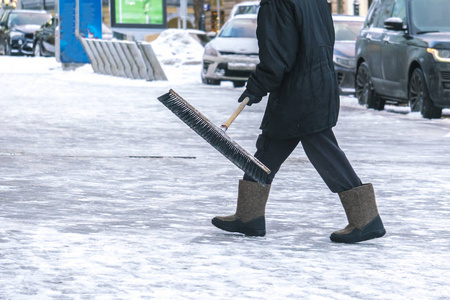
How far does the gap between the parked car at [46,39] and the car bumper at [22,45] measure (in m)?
2.92

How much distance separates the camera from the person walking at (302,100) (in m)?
6.15

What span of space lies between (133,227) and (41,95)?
1365cm

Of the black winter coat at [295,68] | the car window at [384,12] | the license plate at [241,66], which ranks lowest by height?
the license plate at [241,66]

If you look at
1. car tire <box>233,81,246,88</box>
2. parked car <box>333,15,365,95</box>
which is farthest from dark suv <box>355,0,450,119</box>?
car tire <box>233,81,246,88</box>

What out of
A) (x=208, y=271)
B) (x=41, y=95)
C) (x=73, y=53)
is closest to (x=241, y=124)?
(x=41, y=95)

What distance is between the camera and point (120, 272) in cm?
541

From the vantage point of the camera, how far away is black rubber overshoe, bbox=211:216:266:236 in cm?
650

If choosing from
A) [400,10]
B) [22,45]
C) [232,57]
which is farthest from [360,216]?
[22,45]

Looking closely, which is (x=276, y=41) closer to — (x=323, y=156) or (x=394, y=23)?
(x=323, y=156)

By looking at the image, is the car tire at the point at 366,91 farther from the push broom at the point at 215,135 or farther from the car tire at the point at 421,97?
the push broom at the point at 215,135

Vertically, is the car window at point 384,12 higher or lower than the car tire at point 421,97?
higher

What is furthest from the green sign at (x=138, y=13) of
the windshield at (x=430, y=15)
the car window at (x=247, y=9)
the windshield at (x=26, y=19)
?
the windshield at (x=430, y=15)

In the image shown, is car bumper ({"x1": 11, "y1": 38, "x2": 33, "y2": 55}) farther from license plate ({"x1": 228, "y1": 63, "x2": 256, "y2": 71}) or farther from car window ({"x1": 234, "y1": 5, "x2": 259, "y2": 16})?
license plate ({"x1": 228, "y1": 63, "x2": 256, "y2": 71})

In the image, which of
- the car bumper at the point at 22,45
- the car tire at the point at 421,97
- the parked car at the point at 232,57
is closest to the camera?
the car tire at the point at 421,97
